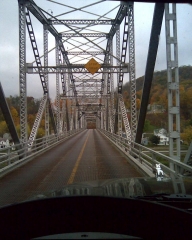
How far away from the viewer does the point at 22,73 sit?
1973 cm

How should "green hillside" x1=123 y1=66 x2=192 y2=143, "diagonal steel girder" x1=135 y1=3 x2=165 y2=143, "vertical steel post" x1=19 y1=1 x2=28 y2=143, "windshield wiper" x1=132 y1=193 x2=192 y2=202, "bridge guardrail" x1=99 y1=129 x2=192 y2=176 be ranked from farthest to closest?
1. "vertical steel post" x1=19 y1=1 x2=28 y2=143
2. "diagonal steel girder" x1=135 y1=3 x2=165 y2=143
3. "green hillside" x1=123 y1=66 x2=192 y2=143
4. "bridge guardrail" x1=99 y1=129 x2=192 y2=176
5. "windshield wiper" x1=132 y1=193 x2=192 y2=202

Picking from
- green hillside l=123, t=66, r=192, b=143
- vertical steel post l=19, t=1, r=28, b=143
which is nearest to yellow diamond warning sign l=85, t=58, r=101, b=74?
vertical steel post l=19, t=1, r=28, b=143

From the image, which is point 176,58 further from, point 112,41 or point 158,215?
point 112,41

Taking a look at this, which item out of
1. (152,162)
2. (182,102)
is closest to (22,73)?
(152,162)

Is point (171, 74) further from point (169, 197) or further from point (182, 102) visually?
point (169, 197)

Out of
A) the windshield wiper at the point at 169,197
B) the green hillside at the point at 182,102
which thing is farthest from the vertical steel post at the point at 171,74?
the windshield wiper at the point at 169,197

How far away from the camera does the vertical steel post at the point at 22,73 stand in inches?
746

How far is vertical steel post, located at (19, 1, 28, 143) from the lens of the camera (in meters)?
19.0

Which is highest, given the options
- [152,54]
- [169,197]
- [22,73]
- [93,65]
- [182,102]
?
[93,65]

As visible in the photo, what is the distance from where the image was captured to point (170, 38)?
977 cm

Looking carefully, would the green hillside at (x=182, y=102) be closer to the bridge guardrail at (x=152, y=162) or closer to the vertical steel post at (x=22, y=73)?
the bridge guardrail at (x=152, y=162)

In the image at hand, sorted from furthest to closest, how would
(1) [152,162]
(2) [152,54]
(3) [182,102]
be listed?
(2) [152,54] < (1) [152,162] < (3) [182,102]

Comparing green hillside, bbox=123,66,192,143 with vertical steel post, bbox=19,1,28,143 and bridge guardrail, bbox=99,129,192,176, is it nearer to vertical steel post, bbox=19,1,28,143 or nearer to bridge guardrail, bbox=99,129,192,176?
bridge guardrail, bbox=99,129,192,176

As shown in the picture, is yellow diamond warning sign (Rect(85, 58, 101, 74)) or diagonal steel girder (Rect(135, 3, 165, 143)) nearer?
diagonal steel girder (Rect(135, 3, 165, 143))
